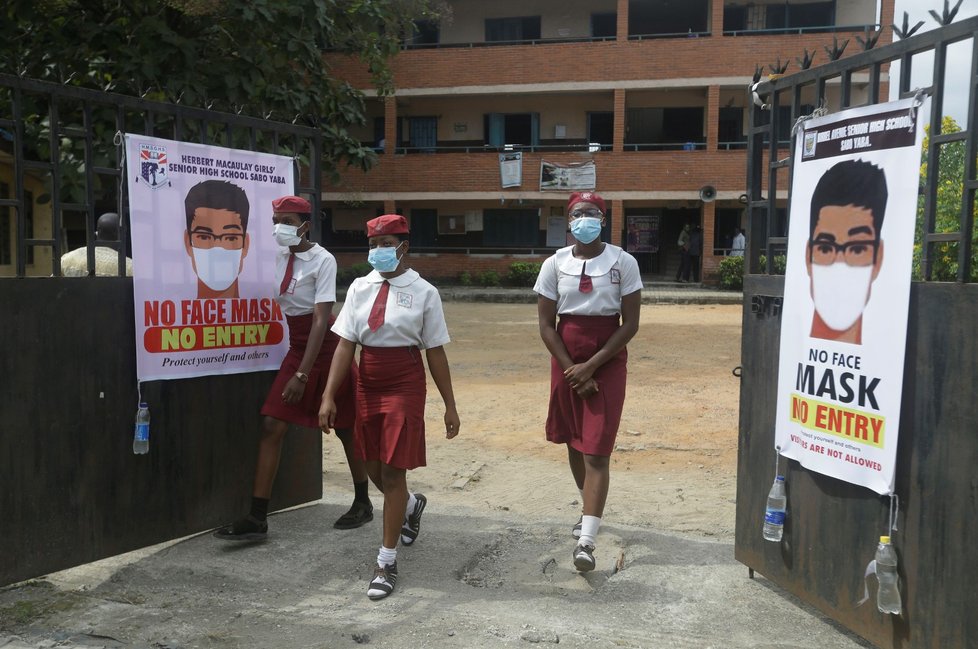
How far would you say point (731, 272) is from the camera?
83.9ft

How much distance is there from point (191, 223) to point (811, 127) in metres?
3.38

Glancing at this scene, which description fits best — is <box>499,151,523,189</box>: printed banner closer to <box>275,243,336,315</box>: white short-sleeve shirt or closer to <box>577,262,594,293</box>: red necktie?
<box>275,243,336,315</box>: white short-sleeve shirt

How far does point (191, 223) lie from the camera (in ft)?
16.5

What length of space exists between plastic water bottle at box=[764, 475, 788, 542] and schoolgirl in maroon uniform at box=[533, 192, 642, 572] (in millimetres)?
905

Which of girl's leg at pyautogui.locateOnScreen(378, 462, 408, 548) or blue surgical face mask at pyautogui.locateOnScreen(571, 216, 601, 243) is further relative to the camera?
blue surgical face mask at pyautogui.locateOnScreen(571, 216, 601, 243)

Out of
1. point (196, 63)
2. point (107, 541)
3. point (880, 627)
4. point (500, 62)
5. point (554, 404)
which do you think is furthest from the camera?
point (500, 62)

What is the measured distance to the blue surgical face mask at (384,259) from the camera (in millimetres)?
4449

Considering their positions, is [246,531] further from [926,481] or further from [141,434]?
[926,481]

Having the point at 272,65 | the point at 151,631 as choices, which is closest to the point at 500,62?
the point at 272,65

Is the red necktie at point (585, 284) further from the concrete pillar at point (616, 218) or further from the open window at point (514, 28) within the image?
the open window at point (514, 28)

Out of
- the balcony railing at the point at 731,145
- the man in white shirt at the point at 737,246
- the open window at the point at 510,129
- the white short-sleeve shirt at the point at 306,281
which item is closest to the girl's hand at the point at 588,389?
the white short-sleeve shirt at the point at 306,281

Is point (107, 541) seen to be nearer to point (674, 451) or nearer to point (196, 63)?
point (674, 451)

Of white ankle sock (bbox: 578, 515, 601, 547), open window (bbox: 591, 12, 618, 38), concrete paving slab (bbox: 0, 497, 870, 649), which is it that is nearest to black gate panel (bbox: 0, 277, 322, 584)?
concrete paving slab (bbox: 0, 497, 870, 649)

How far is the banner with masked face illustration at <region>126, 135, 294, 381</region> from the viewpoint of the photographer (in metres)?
4.76
